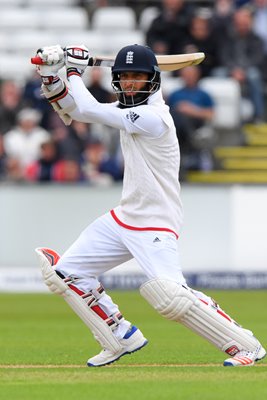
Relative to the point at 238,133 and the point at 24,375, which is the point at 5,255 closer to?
the point at 238,133

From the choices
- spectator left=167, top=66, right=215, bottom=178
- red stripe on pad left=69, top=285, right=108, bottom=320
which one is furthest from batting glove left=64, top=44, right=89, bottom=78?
spectator left=167, top=66, right=215, bottom=178

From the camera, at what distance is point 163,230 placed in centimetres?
714

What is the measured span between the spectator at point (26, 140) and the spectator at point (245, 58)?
285 centimetres

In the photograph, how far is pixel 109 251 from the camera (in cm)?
731

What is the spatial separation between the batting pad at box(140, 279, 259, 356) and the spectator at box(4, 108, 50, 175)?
8373 millimetres

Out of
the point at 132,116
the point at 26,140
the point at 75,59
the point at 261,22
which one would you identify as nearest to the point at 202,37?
the point at 261,22

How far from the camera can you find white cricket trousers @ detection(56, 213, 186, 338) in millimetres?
7078

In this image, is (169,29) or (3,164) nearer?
(3,164)

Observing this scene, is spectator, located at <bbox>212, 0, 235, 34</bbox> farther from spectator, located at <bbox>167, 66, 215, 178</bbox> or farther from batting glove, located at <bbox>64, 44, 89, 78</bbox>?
batting glove, located at <bbox>64, 44, 89, 78</bbox>

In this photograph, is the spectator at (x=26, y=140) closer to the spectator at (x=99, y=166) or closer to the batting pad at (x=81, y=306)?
the spectator at (x=99, y=166)

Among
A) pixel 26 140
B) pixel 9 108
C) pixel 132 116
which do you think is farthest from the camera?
pixel 9 108

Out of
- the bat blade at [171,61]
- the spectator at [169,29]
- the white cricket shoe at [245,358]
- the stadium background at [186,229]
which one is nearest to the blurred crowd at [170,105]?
the spectator at [169,29]

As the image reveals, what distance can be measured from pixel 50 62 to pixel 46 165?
7.89 m

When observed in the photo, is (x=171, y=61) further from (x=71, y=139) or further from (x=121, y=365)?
(x=71, y=139)
